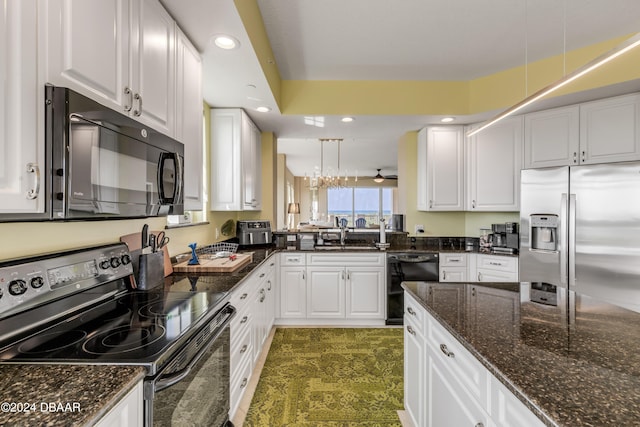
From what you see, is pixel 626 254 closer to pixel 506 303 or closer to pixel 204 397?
pixel 506 303

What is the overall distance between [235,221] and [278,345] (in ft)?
4.92

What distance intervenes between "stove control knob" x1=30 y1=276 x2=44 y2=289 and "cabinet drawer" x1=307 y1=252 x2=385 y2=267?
2.48 m

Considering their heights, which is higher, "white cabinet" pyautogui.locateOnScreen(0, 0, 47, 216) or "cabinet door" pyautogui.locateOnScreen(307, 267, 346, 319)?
"white cabinet" pyautogui.locateOnScreen(0, 0, 47, 216)

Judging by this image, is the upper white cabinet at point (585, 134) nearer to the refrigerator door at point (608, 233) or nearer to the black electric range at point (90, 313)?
the refrigerator door at point (608, 233)

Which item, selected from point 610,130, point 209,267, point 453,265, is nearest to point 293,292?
point 209,267

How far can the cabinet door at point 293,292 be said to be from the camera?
3389mm

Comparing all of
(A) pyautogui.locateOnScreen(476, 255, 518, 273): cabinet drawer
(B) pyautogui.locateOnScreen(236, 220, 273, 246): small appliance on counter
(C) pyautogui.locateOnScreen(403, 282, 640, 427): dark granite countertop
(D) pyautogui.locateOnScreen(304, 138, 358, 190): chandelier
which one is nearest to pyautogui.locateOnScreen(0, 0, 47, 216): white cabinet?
(C) pyautogui.locateOnScreen(403, 282, 640, 427): dark granite countertop

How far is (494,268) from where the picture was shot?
10.6 ft

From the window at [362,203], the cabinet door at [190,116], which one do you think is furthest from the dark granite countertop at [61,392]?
the window at [362,203]

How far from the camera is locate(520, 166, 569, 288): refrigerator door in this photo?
2.71 metres

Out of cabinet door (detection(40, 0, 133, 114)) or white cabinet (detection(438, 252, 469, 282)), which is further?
white cabinet (detection(438, 252, 469, 282))

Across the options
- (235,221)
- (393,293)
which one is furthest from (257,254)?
(393,293)

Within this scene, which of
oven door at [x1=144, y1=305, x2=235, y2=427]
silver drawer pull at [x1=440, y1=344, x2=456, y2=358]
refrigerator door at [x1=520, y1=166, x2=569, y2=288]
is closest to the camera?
oven door at [x1=144, y1=305, x2=235, y2=427]

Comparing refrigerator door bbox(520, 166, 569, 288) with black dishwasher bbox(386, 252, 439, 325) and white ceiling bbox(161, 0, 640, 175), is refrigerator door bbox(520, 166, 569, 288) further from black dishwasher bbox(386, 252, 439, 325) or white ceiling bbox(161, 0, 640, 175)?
black dishwasher bbox(386, 252, 439, 325)
